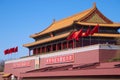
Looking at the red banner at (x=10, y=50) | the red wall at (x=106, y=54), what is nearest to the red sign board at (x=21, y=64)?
the red banner at (x=10, y=50)

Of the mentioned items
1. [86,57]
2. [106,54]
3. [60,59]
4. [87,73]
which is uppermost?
[106,54]

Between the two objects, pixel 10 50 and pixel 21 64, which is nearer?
pixel 21 64

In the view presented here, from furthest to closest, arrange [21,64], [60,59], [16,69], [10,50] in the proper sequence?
1. [10,50]
2. [16,69]
3. [21,64]
4. [60,59]

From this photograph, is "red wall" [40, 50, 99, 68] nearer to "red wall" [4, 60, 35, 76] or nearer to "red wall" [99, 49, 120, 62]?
"red wall" [99, 49, 120, 62]

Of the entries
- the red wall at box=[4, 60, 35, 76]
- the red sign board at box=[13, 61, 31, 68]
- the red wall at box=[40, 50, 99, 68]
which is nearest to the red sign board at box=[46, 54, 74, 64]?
the red wall at box=[40, 50, 99, 68]

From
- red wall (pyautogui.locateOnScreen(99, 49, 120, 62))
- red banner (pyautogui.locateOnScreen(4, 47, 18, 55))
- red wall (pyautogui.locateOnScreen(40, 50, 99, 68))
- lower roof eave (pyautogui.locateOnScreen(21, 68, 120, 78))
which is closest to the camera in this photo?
lower roof eave (pyautogui.locateOnScreen(21, 68, 120, 78))

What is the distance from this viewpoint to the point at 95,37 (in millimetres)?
31641

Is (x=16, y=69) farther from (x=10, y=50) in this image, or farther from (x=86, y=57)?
(x=86, y=57)

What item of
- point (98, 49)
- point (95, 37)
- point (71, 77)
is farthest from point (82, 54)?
point (71, 77)

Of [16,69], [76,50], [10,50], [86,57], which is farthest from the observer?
[10,50]

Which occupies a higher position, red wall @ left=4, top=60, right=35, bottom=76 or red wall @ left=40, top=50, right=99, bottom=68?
red wall @ left=40, top=50, right=99, bottom=68

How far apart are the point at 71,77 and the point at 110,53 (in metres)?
6.88

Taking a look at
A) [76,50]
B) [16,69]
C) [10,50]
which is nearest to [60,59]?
[76,50]

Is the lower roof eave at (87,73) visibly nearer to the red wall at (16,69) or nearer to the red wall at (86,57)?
the red wall at (86,57)
